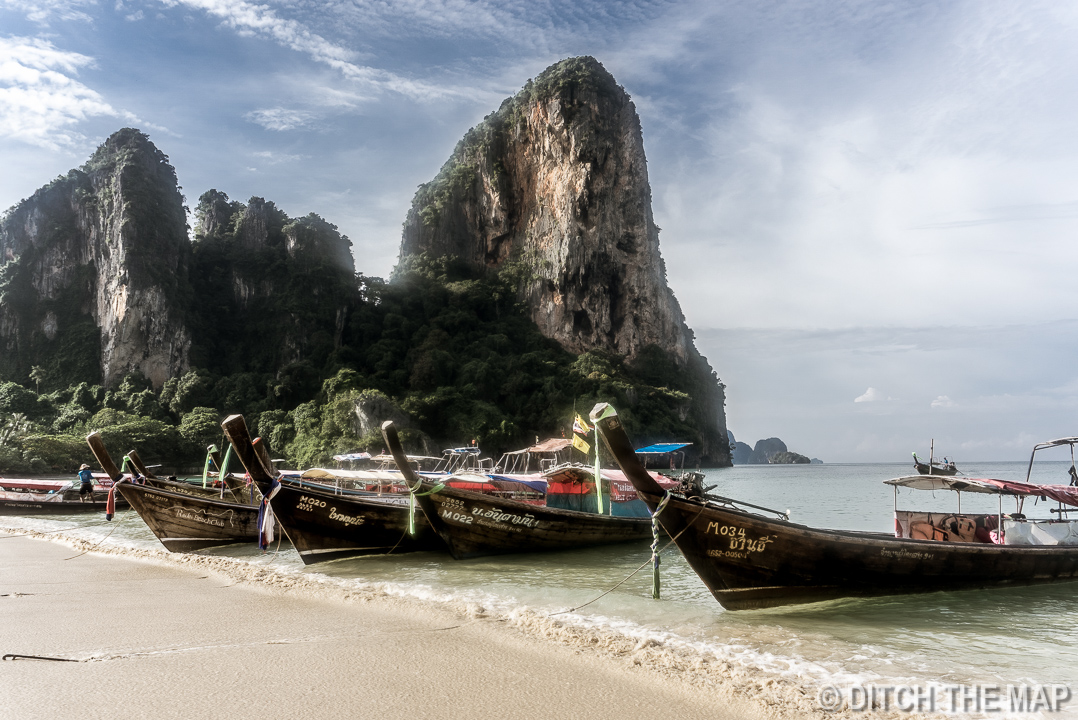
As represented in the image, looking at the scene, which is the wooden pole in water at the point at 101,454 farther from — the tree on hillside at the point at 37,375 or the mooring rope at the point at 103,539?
the tree on hillside at the point at 37,375

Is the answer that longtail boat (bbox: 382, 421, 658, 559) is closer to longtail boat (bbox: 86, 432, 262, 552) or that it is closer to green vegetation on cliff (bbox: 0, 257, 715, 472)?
longtail boat (bbox: 86, 432, 262, 552)

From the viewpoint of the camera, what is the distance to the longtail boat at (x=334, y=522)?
35.6ft

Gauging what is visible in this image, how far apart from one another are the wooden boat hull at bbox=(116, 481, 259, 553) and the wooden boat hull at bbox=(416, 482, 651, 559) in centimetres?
469

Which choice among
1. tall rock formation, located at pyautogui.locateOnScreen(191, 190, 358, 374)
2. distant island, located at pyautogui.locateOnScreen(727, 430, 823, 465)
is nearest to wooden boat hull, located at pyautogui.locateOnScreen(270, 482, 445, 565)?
tall rock formation, located at pyautogui.locateOnScreen(191, 190, 358, 374)

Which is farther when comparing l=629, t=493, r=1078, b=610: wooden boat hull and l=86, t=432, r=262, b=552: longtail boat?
l=86, t=432, r=262, b=552: longtail boat

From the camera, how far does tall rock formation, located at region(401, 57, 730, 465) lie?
71688 mm

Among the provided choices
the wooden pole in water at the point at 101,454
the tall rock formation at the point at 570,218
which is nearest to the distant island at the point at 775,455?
the tall rock formation at the point at 570,218

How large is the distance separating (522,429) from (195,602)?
49.3 metres

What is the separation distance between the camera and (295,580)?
30.3 feet

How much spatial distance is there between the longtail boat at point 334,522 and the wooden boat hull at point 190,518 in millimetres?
2219

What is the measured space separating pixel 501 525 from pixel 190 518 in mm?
6720

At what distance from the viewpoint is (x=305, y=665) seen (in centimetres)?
535

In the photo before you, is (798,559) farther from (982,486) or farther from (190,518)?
(190,518)

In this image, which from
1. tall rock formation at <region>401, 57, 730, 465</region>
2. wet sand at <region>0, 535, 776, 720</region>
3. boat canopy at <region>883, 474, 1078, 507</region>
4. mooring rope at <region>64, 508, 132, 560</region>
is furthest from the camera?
tall rock formation at <region>401, 57, 730, 465</region>
